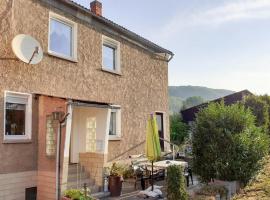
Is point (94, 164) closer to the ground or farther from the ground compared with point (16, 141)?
closer to the ground

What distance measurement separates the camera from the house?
11266 millimetres

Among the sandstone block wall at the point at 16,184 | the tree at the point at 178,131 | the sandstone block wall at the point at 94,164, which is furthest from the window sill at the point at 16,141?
the tree at the point at 178,131

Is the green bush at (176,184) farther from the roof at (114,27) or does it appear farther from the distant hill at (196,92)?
the distant hill at (196,92)

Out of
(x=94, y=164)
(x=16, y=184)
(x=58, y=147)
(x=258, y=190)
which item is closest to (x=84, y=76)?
(x=94, y=164)

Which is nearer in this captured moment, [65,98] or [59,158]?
[59,158]

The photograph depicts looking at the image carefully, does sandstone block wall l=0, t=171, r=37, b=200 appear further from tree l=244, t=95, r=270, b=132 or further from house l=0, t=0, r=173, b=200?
tree l=244, t=95, r=270, b=132

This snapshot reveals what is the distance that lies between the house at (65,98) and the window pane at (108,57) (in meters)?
0.05

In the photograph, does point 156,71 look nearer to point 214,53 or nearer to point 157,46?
point 157,46

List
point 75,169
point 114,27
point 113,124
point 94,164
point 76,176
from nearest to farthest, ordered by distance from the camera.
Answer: point 76,176, point 75,169, point 94,164, point 114,27, point 113,124

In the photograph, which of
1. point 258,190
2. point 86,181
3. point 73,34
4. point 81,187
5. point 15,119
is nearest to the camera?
point 15,119

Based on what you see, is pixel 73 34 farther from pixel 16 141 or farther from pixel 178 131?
pixel 178 131

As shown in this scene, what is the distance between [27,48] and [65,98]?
82.3 inches

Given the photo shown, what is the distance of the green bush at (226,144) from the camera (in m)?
13.2

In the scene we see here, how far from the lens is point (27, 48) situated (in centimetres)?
1138
